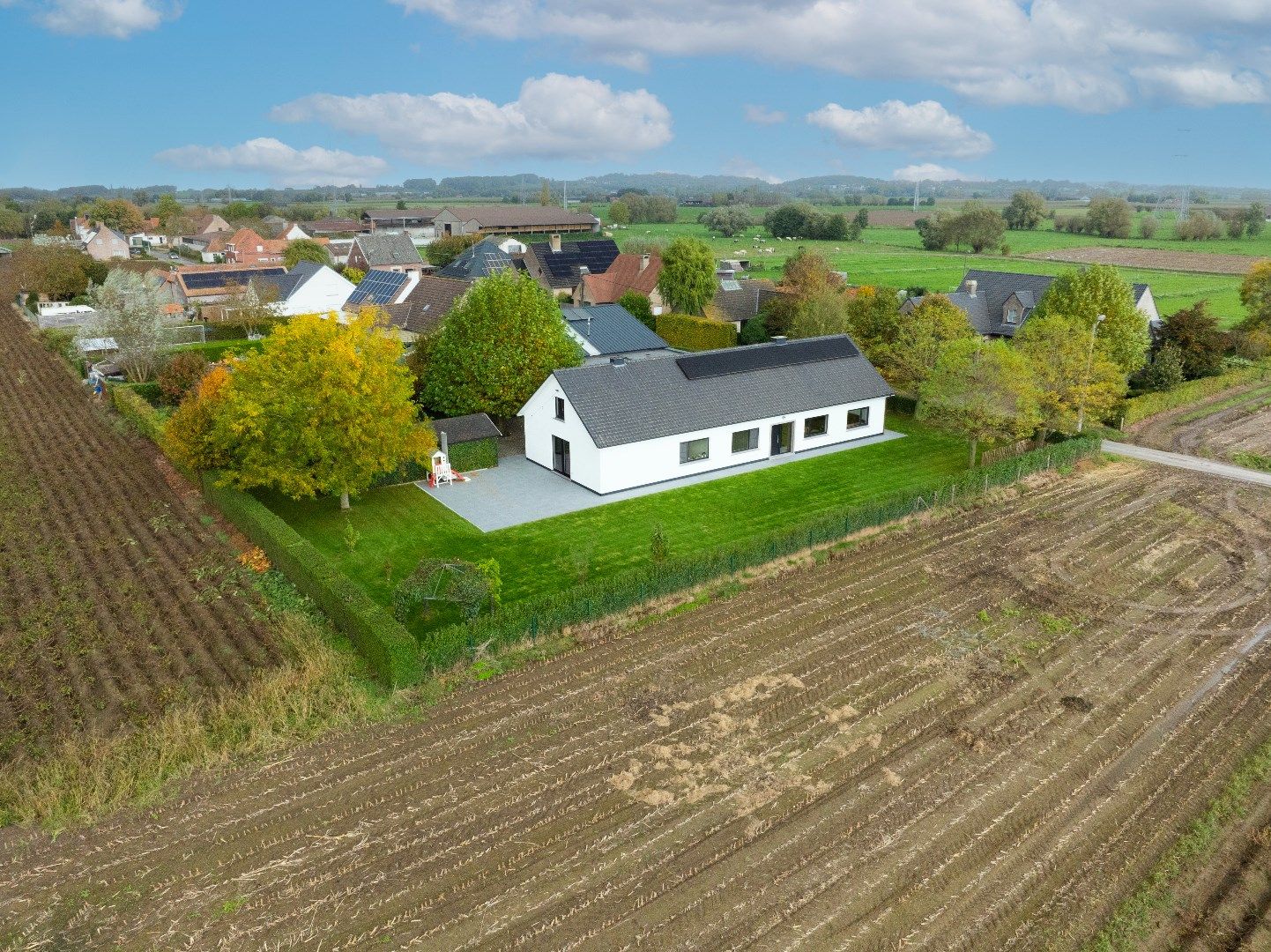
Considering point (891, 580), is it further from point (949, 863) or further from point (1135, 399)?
point (1135, 399)

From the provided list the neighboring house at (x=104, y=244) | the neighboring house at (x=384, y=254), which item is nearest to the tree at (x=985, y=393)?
the neighboring house at (x=384, y=254)

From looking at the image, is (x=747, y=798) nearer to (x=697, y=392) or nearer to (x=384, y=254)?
(x=697, y=392)

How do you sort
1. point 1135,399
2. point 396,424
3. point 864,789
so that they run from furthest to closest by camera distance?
point 1135,399
point 396,424
point 864,789

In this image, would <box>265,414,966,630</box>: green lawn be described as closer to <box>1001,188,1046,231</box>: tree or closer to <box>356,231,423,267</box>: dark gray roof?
<box>356,231,423,267</box>: dark gray roof

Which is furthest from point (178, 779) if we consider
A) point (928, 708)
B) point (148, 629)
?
point (928, 708)

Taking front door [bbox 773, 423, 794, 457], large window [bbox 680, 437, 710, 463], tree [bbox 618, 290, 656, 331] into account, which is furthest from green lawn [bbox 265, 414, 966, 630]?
tree [bbox 618, 290, 656, 331]
